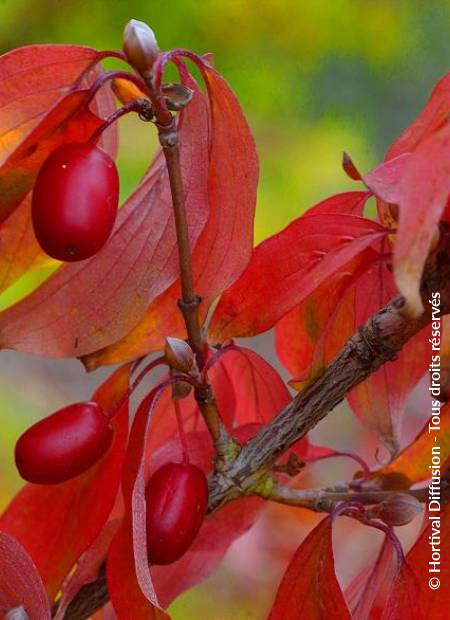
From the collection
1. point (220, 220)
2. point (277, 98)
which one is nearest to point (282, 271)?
point (220, 220)

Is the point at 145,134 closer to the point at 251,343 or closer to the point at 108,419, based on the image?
the point at 251,343

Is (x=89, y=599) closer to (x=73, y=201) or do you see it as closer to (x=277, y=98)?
(x=73, y=201)

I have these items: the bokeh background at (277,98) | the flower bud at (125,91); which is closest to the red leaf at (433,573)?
the flower bud at (125,91)

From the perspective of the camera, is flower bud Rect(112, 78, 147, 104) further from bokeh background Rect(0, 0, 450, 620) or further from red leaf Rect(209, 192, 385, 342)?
bokeh background Rect(0, 0, 450, 620)

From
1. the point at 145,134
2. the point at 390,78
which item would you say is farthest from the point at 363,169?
the point at 145,134

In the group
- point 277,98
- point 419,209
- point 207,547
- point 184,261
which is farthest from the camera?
point 277,98

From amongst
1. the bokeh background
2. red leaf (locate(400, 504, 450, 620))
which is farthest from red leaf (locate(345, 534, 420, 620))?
the bokeh background
